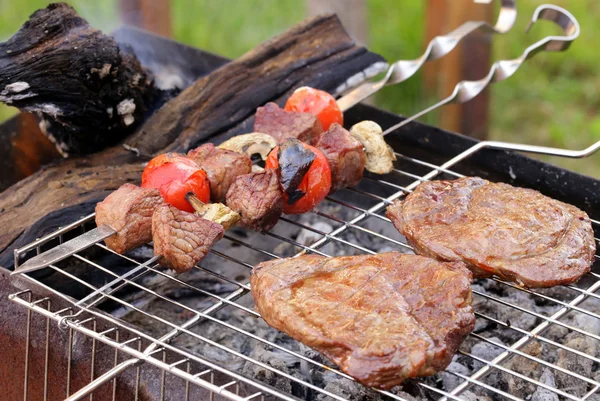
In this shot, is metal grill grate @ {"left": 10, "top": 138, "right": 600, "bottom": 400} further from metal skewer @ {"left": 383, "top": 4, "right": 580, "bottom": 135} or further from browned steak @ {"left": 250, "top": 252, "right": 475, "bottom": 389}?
metal skewer @ {"left": 383, "top": 4, "right": 580, "bottom": 135}

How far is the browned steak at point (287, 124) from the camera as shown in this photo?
3377 mm

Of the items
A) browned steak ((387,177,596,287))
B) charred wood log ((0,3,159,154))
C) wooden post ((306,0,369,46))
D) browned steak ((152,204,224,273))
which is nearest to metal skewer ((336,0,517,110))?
browned steak ((387,177,596,287))

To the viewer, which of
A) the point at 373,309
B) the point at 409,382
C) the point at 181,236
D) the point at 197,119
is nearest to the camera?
the point at 373,309

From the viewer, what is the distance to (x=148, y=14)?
5.76 m

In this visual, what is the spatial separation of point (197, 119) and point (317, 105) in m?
0.63

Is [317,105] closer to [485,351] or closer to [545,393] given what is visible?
[485,351]

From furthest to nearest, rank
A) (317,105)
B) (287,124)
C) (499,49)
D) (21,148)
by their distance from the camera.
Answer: (499,49)
(21,148)
(317,105)
(287,124)

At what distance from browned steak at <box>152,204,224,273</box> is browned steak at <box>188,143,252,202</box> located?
29 centimetres

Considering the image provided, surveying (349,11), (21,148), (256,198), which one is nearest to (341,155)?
(256,198)

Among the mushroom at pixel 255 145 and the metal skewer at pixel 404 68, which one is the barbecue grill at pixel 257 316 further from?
the mushroom at pixel 255 145

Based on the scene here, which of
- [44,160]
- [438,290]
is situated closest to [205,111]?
[44,160]

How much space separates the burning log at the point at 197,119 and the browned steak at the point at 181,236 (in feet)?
1.93

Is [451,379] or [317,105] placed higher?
[317,105]

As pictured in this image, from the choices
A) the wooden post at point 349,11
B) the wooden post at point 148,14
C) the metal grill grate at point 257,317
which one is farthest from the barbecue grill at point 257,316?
the wooden post at point 148,14
